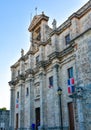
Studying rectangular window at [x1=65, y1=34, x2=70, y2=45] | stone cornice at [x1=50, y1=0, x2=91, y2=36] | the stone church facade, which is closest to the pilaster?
the stone church facade

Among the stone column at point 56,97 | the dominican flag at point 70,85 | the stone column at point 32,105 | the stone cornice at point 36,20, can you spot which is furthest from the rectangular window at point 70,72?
the stone cornice at point 36,20

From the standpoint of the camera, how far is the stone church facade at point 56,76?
623 inches

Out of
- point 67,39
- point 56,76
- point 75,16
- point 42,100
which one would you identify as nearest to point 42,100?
point 42,100

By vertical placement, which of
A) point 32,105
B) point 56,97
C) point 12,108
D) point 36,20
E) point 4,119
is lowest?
point 4,119

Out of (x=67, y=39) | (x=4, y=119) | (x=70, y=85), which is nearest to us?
(x=70, y=85)

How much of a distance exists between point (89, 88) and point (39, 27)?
53.7 ft

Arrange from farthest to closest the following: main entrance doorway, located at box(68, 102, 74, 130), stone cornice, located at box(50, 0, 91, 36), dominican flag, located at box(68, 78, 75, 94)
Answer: dominican flag, located at box(68, 78, 75, 94), stone cornice, located at box(50, 0, 91, 36), main entrance doorway, located at box(68, 102, 74, 130)

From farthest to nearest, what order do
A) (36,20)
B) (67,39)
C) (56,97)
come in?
(36,20) < (67,39) < (56,97)

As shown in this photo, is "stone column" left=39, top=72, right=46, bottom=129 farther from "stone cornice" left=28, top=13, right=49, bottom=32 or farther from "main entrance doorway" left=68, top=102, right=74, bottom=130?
"stone cornice" left=28, top=13, right=49, bottom=32

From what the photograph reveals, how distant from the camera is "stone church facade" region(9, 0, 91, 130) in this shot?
1581cm

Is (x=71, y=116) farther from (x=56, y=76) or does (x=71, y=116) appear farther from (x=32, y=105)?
(x=32, y=105)

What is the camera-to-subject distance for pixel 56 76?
21.3 meters

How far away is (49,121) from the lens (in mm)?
22078

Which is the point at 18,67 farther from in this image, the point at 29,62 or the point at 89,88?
the point at 89,88
